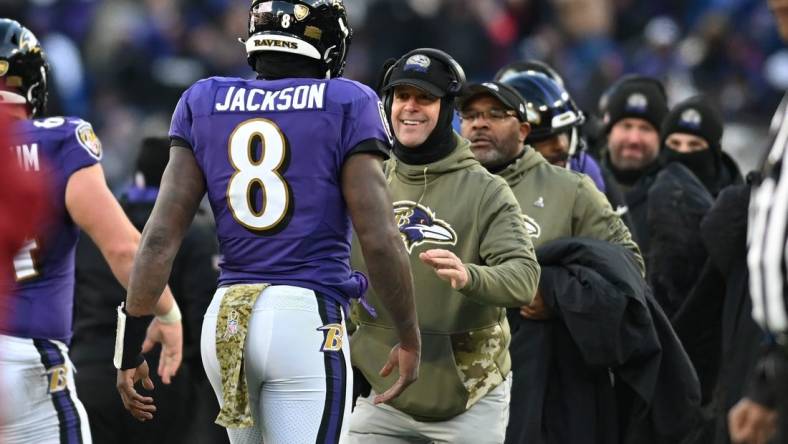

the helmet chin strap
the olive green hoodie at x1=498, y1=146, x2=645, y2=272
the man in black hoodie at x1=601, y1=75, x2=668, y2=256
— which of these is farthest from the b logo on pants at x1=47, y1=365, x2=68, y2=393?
the man in black hoodie at x1=601, y1=75, x2=668, y2=256

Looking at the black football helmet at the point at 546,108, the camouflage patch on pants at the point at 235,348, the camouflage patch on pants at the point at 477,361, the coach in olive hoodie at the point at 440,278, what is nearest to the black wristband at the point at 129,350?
the camouflage patch on pants at the point at 235,348

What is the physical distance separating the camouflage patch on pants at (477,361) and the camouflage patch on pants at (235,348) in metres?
1.21

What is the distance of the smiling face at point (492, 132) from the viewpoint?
6.78 meters

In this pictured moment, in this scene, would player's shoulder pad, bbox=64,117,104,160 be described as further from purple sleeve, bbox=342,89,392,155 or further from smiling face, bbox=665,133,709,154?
smiling face, bbox=665,133,709,154

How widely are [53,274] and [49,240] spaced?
0.12 metres

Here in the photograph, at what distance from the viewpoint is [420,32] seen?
1727 cm

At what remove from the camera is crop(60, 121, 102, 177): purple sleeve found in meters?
5.24

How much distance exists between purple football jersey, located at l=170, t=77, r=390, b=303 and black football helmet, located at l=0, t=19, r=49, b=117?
95cm

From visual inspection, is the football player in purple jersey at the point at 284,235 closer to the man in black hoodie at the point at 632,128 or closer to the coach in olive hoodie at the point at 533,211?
the coach in olive hoodie at the point at 533,211

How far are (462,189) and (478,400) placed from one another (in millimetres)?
845

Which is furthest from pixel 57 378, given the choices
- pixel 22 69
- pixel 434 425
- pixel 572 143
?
pixel 572 143

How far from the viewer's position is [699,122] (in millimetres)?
9336

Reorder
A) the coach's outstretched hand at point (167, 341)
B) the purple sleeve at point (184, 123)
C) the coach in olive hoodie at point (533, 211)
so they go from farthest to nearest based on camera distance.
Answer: the coach in olive hoodie at point (533, 211)
the coach's outstretched hand at point (167, 341)
the purple sleeve at point (184, 123)

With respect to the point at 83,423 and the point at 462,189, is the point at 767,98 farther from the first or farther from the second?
the point at 83,423
